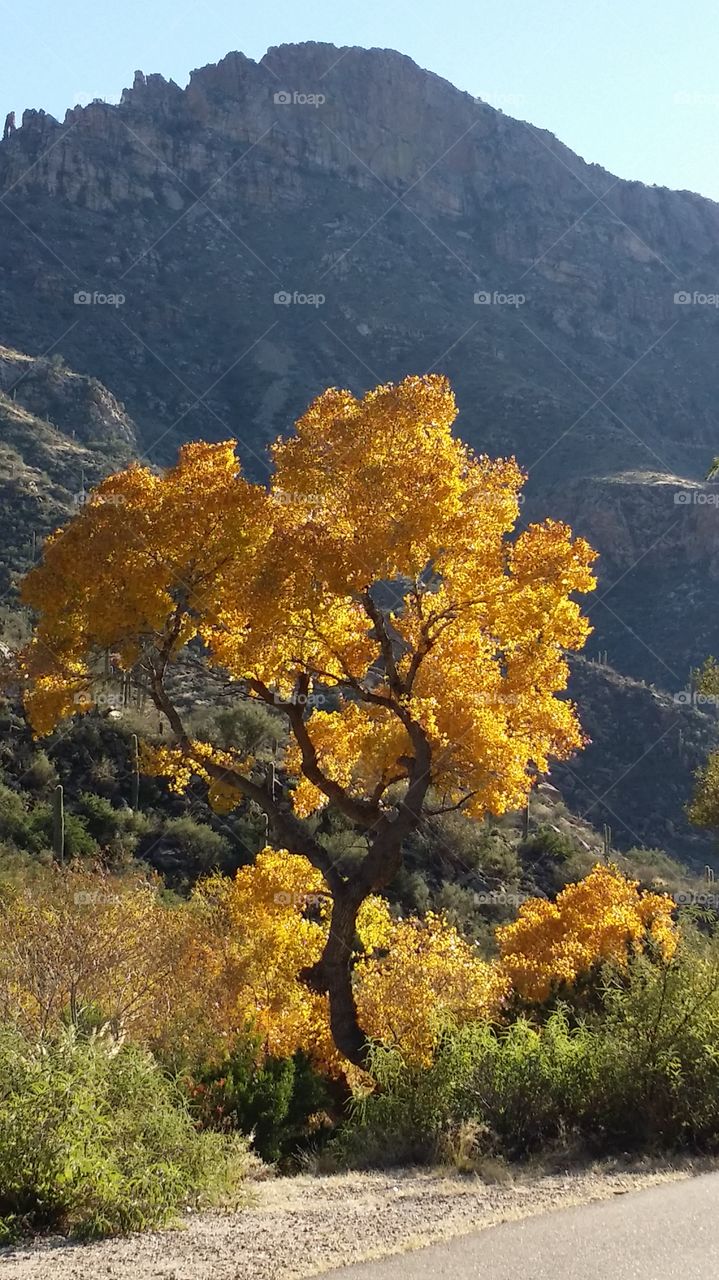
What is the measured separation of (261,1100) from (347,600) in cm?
549

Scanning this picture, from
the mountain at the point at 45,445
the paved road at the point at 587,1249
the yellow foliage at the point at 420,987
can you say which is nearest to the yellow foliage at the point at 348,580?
the yellow foliage at the point at 420,987

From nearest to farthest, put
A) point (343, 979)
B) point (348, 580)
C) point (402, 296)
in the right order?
point (348, 580)
point (343, 979)
point (402, 296)

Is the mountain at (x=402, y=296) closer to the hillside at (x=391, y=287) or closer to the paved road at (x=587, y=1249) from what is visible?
the hillside at (x=391, y=287)

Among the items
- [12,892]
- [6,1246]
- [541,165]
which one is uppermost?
[541,165]

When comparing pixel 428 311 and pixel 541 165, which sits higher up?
pixel 541 165

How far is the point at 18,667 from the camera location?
1260 cm

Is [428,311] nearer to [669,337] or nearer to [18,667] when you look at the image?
[669,337]

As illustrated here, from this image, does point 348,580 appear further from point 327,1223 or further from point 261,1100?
point 327,1223

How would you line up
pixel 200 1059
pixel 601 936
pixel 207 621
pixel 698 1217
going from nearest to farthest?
pixel 698 1217 < pixel 200 1059 < pixel 207 621 < pixel 601 936

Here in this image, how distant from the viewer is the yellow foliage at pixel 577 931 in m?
15.8

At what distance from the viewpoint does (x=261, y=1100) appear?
970cm

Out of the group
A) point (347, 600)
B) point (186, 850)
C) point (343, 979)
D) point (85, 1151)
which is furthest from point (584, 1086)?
point (186, 850)

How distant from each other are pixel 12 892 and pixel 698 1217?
1941cm

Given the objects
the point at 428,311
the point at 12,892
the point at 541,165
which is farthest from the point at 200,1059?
the point at 541,165
